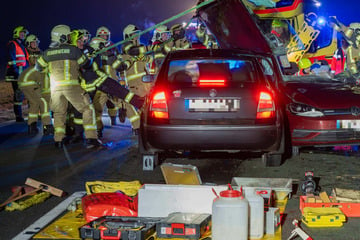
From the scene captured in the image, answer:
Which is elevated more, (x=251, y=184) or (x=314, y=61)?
(x=314, y=61)

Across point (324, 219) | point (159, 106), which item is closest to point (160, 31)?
point (159, 106)

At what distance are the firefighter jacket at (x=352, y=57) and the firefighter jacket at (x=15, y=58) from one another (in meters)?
7.33

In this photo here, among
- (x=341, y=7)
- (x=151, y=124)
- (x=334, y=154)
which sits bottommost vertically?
(x=334, y=154)

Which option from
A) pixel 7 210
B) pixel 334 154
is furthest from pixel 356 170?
pixel 7 210

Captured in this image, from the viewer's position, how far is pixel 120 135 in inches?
450

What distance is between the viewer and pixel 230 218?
4.44 metres

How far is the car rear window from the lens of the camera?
731 cm

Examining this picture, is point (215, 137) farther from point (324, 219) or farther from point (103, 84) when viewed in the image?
point (103, 84)

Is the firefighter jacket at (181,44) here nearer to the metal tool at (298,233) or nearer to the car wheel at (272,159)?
the car wheel at (272,159)

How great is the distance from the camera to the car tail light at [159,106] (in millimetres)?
7059

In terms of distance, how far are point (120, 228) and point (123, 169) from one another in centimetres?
303

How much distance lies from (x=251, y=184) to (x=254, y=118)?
1125 millimetres

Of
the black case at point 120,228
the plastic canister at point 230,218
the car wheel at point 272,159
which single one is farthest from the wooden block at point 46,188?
the car wheel at point 272,159

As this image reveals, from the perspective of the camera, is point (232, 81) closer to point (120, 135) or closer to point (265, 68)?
point (265, 68)
